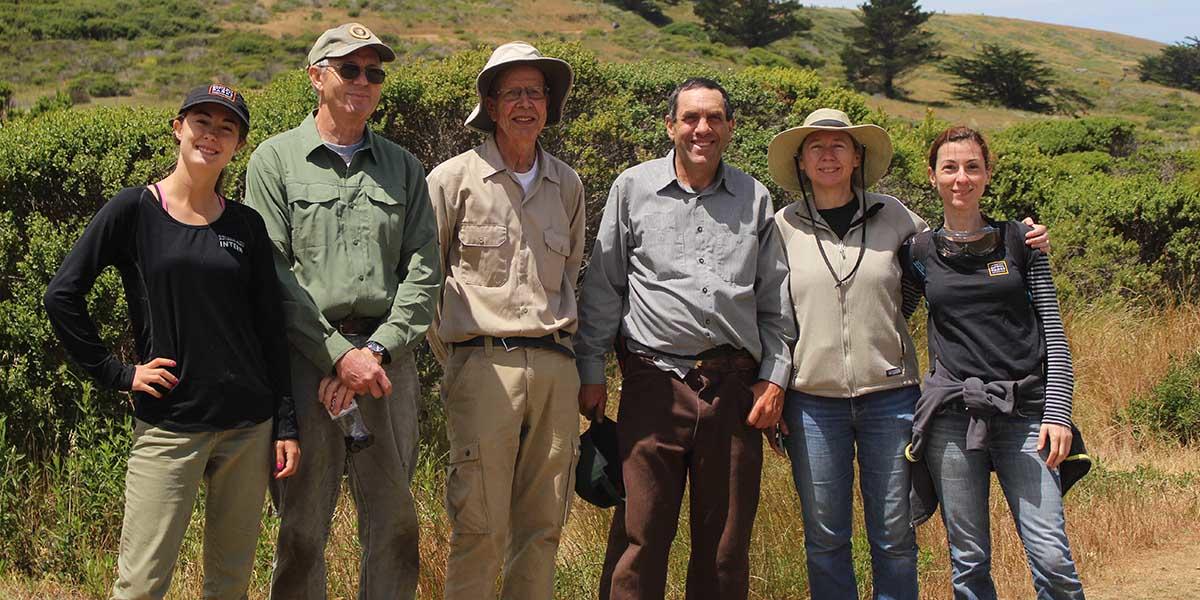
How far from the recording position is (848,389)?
4059 millimetres

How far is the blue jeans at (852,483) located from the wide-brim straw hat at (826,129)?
959 millimetres

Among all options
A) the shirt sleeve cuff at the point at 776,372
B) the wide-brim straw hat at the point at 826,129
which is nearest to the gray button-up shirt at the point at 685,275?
the shirt sleeve cuff at the point at 776,372

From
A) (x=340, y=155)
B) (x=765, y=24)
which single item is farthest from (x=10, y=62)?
(x=340, y=155)

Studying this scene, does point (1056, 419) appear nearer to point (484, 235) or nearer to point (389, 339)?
point (484, 235)

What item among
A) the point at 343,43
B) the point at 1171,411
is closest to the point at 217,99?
the point at 343,43

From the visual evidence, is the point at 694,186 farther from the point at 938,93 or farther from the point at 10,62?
the point at 938,93

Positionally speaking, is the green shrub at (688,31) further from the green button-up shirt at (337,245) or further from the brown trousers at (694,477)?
the green button-up shirt at (337,245)

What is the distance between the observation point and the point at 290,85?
6875 mm

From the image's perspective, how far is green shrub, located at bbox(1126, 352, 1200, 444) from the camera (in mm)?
7789

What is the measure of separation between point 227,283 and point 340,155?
0.69 metres

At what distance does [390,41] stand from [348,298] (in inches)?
1466

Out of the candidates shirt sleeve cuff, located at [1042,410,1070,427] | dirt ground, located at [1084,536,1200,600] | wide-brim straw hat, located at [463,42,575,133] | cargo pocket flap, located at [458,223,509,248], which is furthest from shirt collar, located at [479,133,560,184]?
dirt ground, located at [1084,536,1200,600]

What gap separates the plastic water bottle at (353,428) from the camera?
3.61 m

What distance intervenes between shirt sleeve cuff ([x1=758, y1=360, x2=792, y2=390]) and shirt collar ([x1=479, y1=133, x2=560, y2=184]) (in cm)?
112
